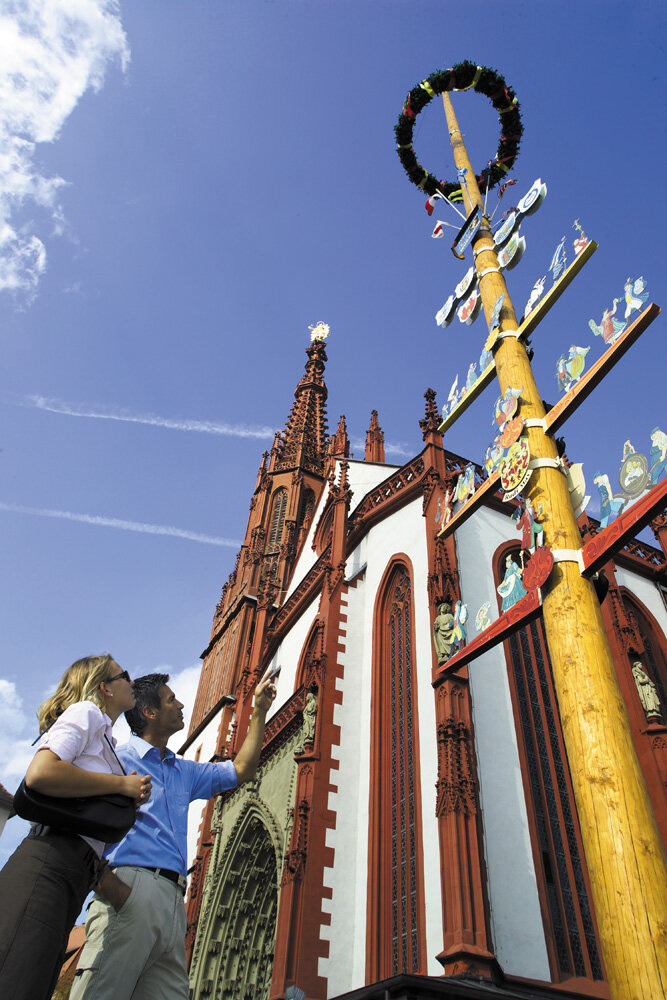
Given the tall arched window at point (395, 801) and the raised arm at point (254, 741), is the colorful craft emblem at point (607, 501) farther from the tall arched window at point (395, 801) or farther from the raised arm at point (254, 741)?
the tall arched window at point (395, 801)

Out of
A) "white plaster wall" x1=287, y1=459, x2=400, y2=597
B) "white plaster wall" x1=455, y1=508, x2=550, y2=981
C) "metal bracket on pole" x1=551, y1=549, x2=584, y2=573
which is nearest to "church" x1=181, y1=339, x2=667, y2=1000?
"white plaster wall" x1=455, y1=508, x2=550, y2=981

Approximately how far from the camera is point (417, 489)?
48.4 ft

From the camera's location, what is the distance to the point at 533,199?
641 cm

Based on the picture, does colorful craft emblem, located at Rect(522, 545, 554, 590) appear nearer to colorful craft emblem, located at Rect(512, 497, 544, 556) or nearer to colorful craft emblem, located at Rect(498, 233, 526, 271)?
colorful craft emblem, located at Rect(512, 497, 544, 556)

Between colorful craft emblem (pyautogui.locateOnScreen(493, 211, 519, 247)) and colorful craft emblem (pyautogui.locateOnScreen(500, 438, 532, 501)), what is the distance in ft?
8.04

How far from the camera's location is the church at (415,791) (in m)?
8.80

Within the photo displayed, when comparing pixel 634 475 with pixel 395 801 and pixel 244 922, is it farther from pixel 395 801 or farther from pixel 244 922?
pixel 244 922

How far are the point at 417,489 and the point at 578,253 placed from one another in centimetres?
926

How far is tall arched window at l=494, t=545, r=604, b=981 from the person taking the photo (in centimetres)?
896

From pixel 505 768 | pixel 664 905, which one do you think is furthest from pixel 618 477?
pixel 505 768

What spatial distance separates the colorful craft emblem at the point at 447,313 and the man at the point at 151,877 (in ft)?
16.6

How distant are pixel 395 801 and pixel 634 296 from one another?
9046mm

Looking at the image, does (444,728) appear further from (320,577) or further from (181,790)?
(320,577)

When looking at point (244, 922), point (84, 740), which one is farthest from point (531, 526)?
point (244, 922)
